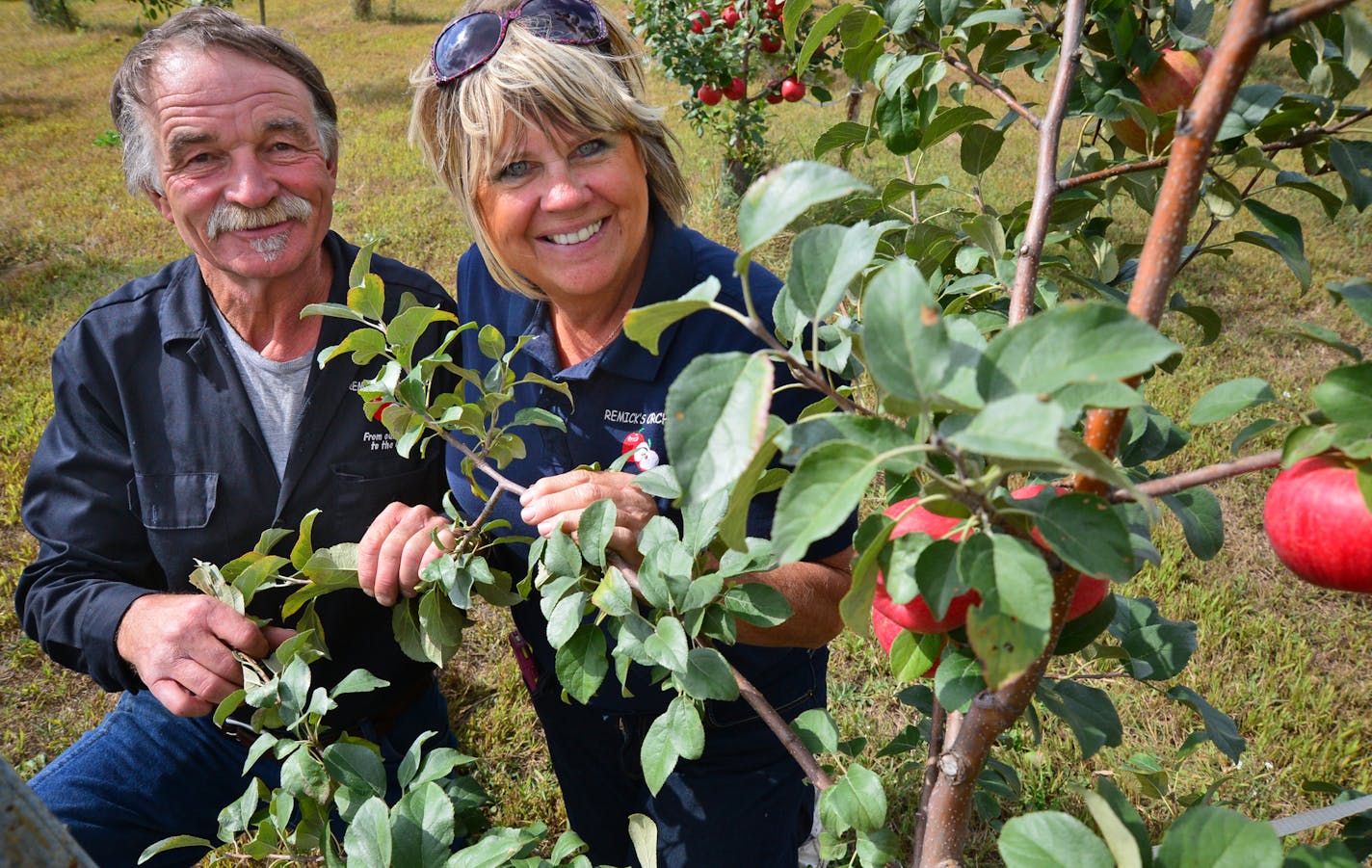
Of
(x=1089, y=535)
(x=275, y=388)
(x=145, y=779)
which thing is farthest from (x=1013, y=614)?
(x=145, y=779)

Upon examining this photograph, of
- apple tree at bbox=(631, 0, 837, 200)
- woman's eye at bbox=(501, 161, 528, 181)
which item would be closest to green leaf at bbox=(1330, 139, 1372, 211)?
woman's eye at bbox=(501, 161, 528, 181)

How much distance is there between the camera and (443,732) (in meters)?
1.82

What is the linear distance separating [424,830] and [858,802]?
36cm

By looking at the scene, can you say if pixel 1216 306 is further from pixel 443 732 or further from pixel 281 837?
pixel 281 837

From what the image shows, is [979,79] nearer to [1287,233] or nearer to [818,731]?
[1287,233]

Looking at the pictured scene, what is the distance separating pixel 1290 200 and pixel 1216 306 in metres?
1.40

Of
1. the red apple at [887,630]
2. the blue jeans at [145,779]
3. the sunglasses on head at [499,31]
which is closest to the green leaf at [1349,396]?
the red apple at [887,630]

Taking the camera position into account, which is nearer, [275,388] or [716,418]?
[716,418]

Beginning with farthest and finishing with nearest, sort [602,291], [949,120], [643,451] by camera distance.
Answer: [602,291] < [643,451] < [949,120]

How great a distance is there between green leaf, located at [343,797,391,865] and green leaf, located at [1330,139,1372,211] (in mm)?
962

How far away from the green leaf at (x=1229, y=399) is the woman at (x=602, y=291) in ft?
1.95

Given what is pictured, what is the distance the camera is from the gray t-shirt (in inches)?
61.5

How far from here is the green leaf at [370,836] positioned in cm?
73

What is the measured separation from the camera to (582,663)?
82cm
